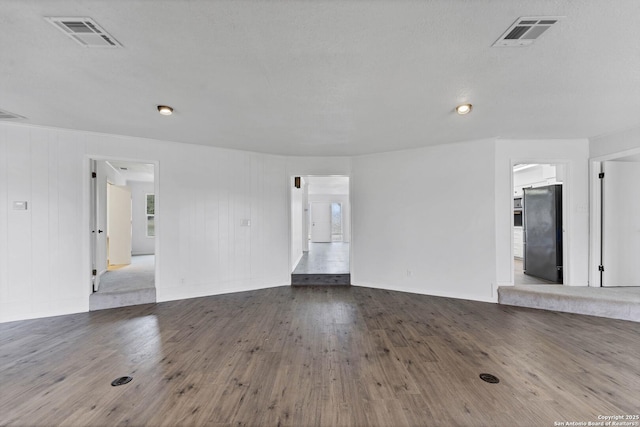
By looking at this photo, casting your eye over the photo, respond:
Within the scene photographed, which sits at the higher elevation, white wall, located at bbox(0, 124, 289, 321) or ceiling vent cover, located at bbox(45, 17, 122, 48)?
ceiling vent cover, located at bbox(45, 17, 122, 48)

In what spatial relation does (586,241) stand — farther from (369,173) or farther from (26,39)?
(26,39)

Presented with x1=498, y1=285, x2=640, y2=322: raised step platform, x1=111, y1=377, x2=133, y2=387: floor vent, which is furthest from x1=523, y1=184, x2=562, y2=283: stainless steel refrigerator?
x1=111, y1=377, x2=133, y2=387: floor vent

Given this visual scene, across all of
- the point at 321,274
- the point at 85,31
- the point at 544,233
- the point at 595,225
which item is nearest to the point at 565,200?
the point at 595,225

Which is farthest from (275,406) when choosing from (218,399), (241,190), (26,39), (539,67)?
(241,190)

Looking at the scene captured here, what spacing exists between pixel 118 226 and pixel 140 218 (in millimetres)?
2637

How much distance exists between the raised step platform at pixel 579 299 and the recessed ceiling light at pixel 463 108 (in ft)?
9.22

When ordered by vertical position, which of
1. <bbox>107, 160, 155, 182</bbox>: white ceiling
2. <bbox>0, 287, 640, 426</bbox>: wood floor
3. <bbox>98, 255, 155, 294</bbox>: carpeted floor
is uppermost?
→ <bbox>107, 160, 155, 182</bbox>: white ceiling

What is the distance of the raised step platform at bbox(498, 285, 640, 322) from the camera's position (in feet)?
11.8

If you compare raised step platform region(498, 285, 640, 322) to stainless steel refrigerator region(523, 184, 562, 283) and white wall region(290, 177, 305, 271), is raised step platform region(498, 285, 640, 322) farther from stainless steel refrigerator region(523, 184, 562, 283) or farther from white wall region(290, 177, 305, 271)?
white wall region(290, 177, 305, 271)

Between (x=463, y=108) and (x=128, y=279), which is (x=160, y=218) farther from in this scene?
(x=463, y=108)

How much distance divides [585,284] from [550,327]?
5.87 feet

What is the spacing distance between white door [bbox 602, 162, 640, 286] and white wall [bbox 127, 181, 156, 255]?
11.3 meters

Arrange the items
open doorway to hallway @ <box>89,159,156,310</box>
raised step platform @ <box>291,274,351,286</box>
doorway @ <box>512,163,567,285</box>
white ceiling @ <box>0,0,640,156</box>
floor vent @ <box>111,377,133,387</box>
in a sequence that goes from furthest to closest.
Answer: raised step platform @ <box>291,274,351,286</box> → doorway @ <box>512,163,567,285</box> → open doorway to hallway @ <box>89,159,156,310</box> → floor vent @ <box>111,377,133,387</box> → white ceiling @ <box>0,0,640,156</box>

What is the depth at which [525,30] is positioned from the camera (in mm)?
1841
